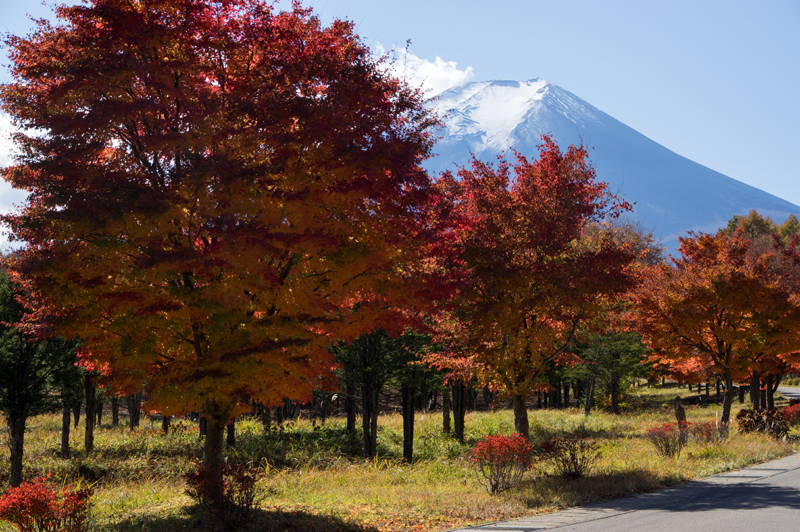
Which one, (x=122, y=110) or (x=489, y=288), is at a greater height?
(x=122, y=110)

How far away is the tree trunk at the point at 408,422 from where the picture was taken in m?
21.4

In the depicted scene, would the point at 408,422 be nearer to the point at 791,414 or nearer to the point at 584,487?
the point at 584,487

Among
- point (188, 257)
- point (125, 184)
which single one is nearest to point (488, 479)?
point (188, 257)

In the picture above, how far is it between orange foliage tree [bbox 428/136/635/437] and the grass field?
2963mm

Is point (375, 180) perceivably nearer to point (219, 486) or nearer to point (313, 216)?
point (313, 216)

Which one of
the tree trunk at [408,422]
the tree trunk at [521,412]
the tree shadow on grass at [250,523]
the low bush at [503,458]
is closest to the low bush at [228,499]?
the tree shadow on grass at [250,523]

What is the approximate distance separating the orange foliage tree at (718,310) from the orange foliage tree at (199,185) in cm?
1371

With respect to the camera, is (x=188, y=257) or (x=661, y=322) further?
(x=661, y=322)

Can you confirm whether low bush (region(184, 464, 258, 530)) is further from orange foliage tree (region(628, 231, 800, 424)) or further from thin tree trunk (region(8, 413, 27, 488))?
orange foliage tree (region(628, 231, 800, 424))

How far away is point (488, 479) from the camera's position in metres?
12.3

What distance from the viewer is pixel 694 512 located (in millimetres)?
9047

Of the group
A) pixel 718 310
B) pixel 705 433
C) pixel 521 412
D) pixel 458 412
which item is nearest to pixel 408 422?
pixel 458 412

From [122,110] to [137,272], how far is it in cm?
230

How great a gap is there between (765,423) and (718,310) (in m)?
3.99
